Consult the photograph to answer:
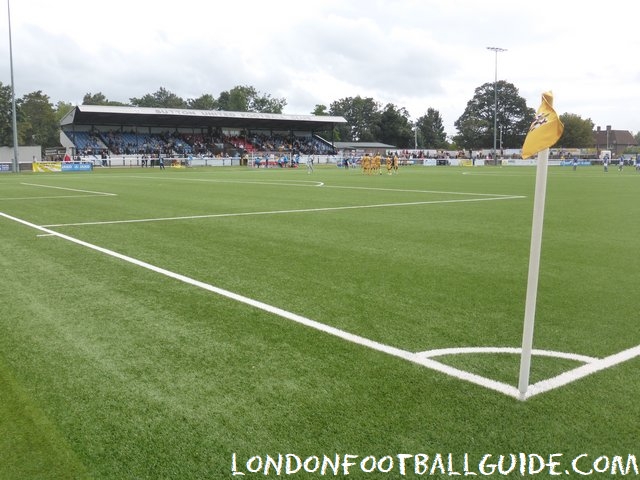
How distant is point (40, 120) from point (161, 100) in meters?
66.3

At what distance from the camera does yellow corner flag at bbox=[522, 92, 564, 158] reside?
10.3ft

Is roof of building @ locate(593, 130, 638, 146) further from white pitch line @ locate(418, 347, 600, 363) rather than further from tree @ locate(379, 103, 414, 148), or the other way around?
white pitch line @ locate(418, 347, 600, 363)

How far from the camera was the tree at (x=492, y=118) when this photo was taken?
130 metres

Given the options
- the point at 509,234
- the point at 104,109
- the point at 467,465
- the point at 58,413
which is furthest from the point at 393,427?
the point at 104,109

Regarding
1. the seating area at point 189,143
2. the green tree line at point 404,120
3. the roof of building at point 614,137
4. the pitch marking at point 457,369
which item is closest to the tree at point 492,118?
the green tree line at point 404,120

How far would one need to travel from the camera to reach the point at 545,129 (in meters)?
3.18

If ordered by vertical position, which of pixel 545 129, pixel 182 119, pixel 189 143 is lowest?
pixel 545 129

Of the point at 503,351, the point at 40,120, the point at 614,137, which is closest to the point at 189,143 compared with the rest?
the point at 40,120

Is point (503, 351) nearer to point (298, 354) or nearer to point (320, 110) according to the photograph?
point (298, 354)

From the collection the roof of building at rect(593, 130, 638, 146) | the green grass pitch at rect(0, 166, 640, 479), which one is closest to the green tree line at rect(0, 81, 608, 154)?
the roof of building at rect(593, 130, 638, 146)

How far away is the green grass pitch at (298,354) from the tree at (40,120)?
11161 cm

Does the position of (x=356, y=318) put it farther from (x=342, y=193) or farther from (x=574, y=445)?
(x=342, y=193)

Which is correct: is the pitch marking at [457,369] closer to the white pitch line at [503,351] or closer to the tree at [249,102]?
the white pitch line at [503,351]

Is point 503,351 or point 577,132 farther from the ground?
point 577,132
